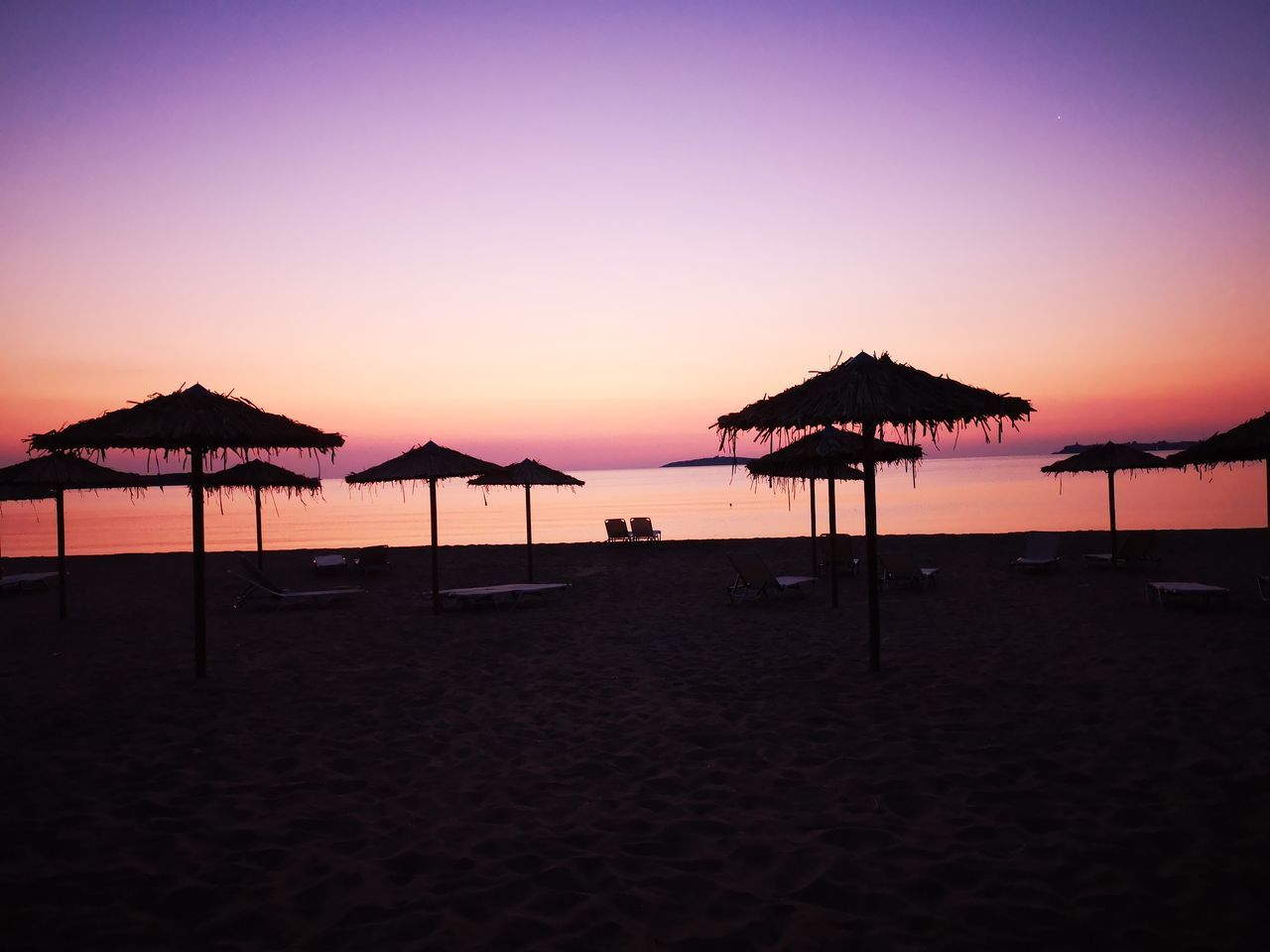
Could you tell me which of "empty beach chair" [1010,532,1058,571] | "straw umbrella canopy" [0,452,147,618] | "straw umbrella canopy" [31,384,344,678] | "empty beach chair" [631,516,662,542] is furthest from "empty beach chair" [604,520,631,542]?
"straw umbrella canopy" [31,384,344,678]

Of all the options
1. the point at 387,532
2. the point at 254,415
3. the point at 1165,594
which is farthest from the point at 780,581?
the point at 387,532

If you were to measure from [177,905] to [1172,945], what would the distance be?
3930 mm

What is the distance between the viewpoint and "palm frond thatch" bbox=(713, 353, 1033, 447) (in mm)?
6289

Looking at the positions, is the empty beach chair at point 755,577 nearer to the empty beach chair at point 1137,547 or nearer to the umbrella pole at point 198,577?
the empty beach chair at point 1137,547

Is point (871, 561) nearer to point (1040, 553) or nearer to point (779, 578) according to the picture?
point (779, 578)

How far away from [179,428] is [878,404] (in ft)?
19.7

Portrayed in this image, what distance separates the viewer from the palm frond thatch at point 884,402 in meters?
6.29

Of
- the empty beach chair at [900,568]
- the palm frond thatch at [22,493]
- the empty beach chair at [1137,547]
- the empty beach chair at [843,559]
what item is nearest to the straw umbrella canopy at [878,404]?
the empty beach chair at [900,568]

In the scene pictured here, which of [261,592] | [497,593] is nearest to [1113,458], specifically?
[497,593]

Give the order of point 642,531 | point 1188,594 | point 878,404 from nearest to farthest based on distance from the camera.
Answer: point 878,404
point 1188,594
point 642,531

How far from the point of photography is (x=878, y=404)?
247 inches

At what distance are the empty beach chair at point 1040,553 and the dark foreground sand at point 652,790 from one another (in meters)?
4.49

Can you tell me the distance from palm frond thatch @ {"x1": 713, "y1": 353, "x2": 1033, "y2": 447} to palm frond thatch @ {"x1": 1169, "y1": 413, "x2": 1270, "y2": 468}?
5.66 m

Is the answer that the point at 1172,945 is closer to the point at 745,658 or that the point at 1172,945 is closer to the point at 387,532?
the point at 745,658
